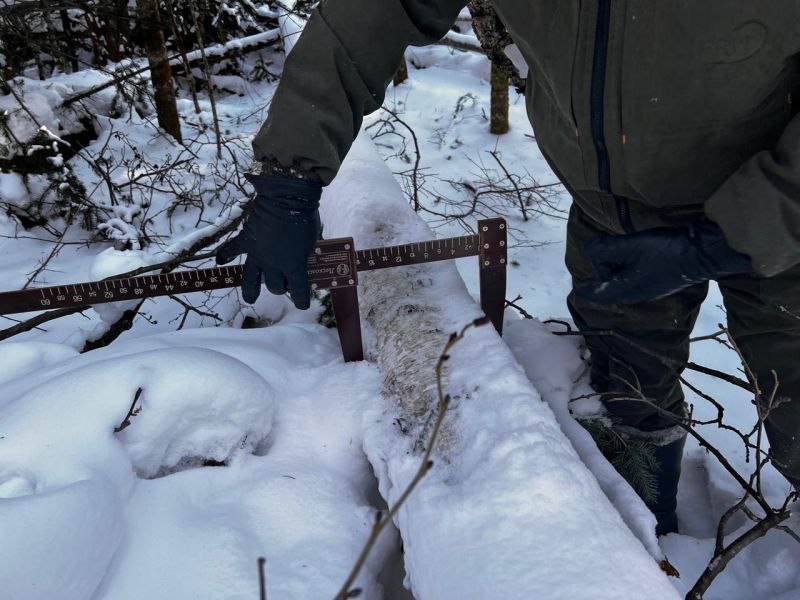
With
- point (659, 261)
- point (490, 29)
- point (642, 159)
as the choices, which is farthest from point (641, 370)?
point (490, 29)

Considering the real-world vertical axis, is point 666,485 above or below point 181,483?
below

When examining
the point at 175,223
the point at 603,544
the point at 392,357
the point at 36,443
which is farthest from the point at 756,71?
the point at 175,223

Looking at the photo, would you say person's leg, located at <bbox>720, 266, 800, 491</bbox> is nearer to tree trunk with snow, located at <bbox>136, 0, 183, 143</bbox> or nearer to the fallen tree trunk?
the fallen tree trunk

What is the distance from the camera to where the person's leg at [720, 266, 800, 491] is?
1390 millimetres

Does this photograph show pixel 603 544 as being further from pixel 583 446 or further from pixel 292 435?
pixel 292 435

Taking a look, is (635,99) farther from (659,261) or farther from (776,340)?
(776,340)

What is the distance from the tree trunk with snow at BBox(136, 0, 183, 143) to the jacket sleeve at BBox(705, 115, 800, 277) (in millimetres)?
4628

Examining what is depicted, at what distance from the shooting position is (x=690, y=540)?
1.80 m

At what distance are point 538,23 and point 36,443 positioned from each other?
151 cm

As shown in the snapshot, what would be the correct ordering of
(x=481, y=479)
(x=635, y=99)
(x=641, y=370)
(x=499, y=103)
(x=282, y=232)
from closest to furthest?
(x=481, y=479) < (x=635, y=99) < (x=282, y=232) < (x=641, y=370) < (x=499, y=103)

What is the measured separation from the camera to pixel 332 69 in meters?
1.51

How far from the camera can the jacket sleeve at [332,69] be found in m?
1.50

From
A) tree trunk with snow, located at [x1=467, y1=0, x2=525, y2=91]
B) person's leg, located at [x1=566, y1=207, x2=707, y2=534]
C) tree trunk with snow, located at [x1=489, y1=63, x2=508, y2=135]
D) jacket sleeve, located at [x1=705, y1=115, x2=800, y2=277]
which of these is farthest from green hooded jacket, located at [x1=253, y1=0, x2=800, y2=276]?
tree trunk with snow, located at [x1=489, y1=63, x2=508, y2=135]

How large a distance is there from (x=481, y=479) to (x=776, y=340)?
97 cm
